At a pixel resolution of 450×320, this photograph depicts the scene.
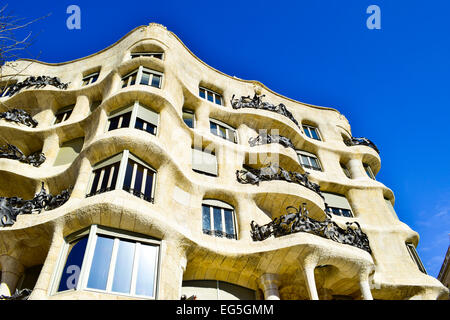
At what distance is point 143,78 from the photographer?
1627cm

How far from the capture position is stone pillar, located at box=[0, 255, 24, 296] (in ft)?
35.7

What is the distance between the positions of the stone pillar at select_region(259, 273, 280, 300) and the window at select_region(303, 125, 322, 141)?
12.9 m

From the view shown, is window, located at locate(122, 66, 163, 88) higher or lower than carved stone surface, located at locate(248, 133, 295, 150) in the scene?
higher

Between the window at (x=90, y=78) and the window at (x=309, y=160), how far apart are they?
1329 centimetres

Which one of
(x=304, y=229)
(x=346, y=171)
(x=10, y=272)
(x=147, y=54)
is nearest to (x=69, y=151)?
(x=10, y=272)

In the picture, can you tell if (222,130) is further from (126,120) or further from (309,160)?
(309,160)

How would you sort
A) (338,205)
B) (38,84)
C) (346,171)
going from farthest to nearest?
(346,171) → (338,205) → (38,84)

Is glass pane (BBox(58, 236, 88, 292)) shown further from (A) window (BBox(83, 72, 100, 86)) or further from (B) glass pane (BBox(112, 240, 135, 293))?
(A) window (BBox(83, 72, 100, 86))

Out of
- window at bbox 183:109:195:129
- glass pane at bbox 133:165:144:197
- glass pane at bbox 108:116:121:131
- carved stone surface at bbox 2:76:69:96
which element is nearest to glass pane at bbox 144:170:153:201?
glass pane at bbox 133:165:144:197

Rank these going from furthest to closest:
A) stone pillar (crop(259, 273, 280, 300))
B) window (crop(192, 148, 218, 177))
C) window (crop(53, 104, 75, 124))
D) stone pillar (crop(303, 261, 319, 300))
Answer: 1. window (crop(53, 104, 75, 124))
2. window (crop(192, 148, 218, 177))
3. stone pillar (crop(259, 273, 280, 300))
4. stone pillar (crop(303, 261, 319, 300))

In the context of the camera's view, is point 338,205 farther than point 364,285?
Yes

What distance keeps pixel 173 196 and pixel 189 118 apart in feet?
20.4

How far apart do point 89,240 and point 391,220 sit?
15736mm

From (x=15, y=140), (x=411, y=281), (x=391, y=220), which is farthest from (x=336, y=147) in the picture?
(x=15, y=140)
